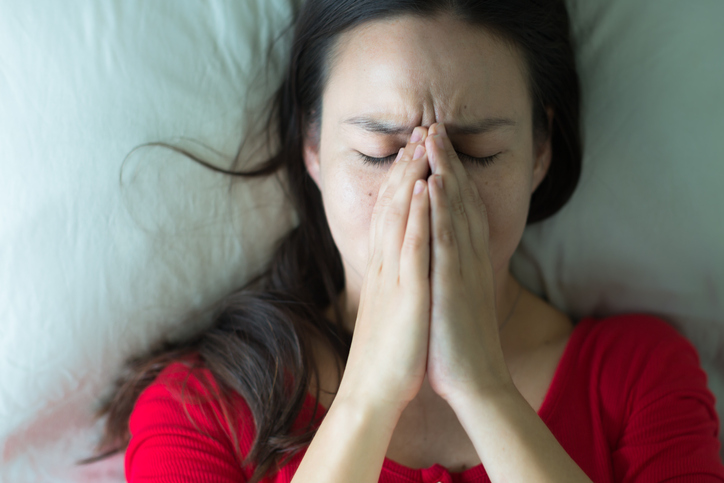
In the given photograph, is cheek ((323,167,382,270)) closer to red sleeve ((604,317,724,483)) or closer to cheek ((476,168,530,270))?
cheek ((476,168,530,270))

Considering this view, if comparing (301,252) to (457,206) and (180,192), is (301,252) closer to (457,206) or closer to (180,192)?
(180,192)

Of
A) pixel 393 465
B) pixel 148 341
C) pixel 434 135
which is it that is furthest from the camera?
pixel 148 341

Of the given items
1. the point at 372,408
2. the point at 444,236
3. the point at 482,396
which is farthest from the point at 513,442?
the point at 444,236

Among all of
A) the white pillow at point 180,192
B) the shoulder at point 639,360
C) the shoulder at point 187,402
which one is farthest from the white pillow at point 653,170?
the shoulder at point 187,402

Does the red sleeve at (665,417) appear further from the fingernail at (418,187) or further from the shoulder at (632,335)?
the fingernail at (418,187)

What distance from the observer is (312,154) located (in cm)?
111

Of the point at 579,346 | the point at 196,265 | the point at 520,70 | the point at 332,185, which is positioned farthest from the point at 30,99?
the point at 579,346

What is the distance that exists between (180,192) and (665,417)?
1014 millimetres

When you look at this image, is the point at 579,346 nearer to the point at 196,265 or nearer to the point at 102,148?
the point at 196,265

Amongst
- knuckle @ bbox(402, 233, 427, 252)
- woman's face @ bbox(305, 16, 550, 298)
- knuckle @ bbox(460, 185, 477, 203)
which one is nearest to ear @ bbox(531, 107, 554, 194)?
woman's face @ bbox(305, 16, 550, 298)

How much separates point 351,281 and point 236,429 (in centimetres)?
36

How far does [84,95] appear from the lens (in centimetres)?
99

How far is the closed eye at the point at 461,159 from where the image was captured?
2.92ft

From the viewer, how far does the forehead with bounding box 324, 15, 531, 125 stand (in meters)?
0.85
